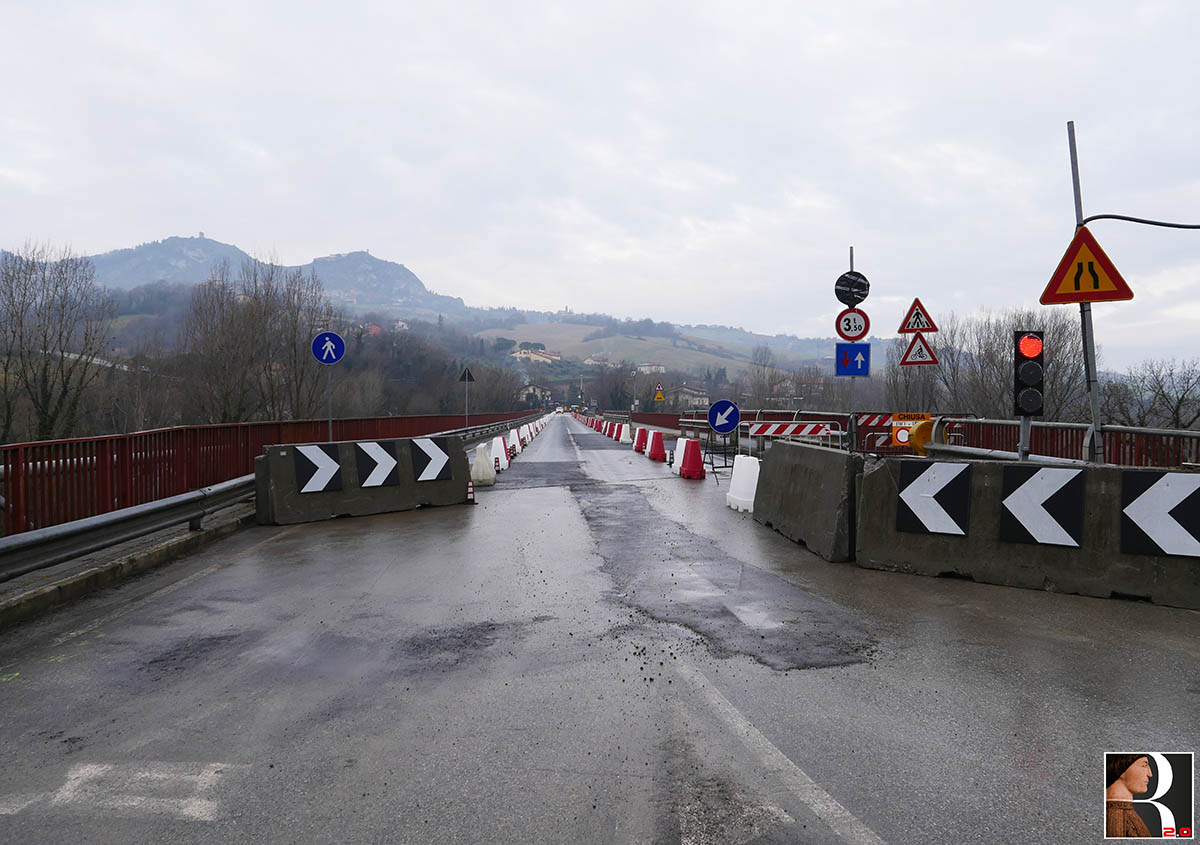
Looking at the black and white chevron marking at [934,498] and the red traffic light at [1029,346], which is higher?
the red traffic light at [1029,346]

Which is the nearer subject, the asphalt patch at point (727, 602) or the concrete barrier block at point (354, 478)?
the asphalt patch at point (727, 602)

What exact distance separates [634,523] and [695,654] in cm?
623

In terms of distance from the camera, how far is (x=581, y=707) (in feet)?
14.4

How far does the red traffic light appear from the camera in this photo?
905cm

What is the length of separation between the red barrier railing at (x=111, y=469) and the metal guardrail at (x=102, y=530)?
0.27 m

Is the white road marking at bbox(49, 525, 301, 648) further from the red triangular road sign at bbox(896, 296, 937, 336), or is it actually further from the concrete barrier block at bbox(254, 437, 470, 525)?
the red triangular road sign at bbox(896, 296, 937, 336)

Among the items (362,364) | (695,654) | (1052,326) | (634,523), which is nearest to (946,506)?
(695,654)

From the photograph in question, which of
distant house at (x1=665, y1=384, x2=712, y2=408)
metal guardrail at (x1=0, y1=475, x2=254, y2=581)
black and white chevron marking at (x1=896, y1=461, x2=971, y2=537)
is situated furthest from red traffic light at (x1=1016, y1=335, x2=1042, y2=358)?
distant house at (x1=665, y1=384, x2=712, y2=408)

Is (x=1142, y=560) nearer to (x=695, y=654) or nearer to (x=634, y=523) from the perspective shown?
(x=695, y=654)

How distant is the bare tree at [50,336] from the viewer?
33406 mm

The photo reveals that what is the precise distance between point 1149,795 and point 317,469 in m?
11.2

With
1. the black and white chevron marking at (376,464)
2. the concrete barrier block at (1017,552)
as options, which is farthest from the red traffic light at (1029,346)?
the black and white chevron marking at (376,464)

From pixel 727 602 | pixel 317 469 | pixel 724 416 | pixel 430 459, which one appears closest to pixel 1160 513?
pixel 727 602

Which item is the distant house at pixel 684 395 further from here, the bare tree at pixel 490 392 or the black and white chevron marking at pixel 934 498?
the black and white chevron marking at pixel 934 498
